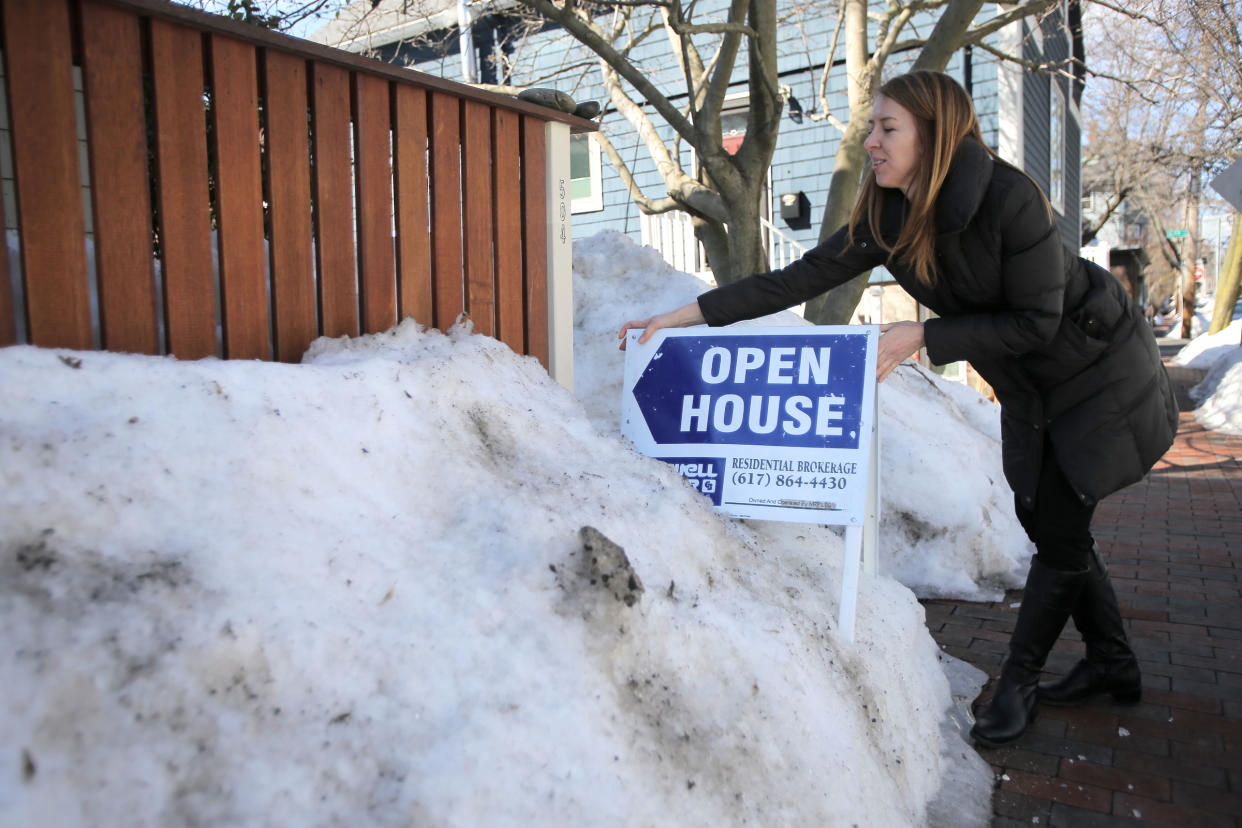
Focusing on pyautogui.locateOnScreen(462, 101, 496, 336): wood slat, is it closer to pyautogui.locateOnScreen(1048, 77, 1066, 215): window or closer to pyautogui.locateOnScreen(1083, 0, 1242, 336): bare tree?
pyautogui.locateOnScreen(1083, 0, 1242, 336): bare tree

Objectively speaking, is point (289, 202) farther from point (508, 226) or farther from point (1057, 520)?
point (1057, 520)

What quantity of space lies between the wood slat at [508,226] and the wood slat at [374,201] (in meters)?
0.48

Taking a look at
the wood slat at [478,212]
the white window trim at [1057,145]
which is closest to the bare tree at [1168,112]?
the white window trim at [1057,145]

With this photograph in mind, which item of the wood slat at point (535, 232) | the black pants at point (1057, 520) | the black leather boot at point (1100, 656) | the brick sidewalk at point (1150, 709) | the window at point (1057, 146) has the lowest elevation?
the brick sidewalk at point (1150, 709)

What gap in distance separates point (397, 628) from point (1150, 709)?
2.58 m

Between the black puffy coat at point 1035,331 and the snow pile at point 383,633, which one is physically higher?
the black puffy coat at point 1035,331

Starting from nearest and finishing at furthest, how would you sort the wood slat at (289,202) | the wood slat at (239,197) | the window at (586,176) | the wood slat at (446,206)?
1. the wood slat at (239,197)
2. the wood slat at (289,202)
3. the wood slat at (446,206)
4. the window at (586,176)

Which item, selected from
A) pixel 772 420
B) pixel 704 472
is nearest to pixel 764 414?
pixel 772 420

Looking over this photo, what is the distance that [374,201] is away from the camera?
9.57 feet

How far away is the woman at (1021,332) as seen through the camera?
246cm

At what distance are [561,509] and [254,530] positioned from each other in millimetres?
778

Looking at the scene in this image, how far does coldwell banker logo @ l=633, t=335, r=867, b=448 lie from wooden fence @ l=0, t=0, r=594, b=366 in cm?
67

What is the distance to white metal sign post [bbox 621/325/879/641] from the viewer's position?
9.36ft

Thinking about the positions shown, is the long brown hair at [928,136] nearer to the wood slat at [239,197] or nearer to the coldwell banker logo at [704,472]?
the coldwell banker logo at [704,472]
